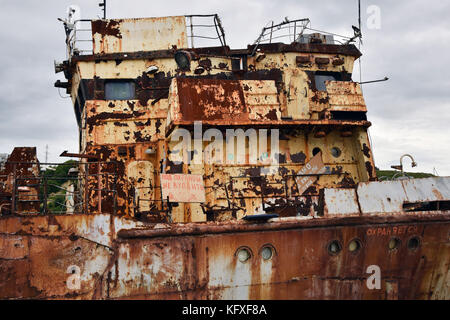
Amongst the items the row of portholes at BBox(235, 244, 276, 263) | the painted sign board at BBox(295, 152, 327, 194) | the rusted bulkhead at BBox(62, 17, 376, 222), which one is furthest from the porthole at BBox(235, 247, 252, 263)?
the painted sign board at BBox(295, 152, 327, 194)

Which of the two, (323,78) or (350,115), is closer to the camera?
(350,115)

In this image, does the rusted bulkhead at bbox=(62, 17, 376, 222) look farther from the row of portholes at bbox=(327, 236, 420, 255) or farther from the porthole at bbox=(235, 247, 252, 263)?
the porthole at bbox=(235, 247, 252, 263)

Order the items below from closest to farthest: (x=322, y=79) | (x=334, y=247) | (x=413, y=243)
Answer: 1. (x=334, y=247)
2. (x=413, y=243)
3. (x=322, y=79)

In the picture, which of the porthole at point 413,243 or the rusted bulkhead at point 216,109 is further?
the rusted bulkhead at point 216,109

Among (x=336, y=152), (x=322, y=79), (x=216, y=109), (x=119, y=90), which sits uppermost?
(x=322, y=79)

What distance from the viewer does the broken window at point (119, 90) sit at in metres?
10.6

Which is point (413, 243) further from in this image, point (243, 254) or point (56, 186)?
point (56, 186)

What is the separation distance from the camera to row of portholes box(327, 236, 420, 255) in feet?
27.0

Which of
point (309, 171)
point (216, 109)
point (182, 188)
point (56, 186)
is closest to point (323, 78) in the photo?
point (309, 171)

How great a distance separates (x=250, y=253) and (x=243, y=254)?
4.9 inches

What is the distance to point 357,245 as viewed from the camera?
836cm

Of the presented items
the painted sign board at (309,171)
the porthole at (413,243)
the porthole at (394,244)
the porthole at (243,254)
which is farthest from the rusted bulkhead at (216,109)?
the porthole at (413,243)

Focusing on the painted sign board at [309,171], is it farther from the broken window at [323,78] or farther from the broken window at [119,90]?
the broken window at [119,90]

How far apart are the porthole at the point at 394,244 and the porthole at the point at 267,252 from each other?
235 centimetres
